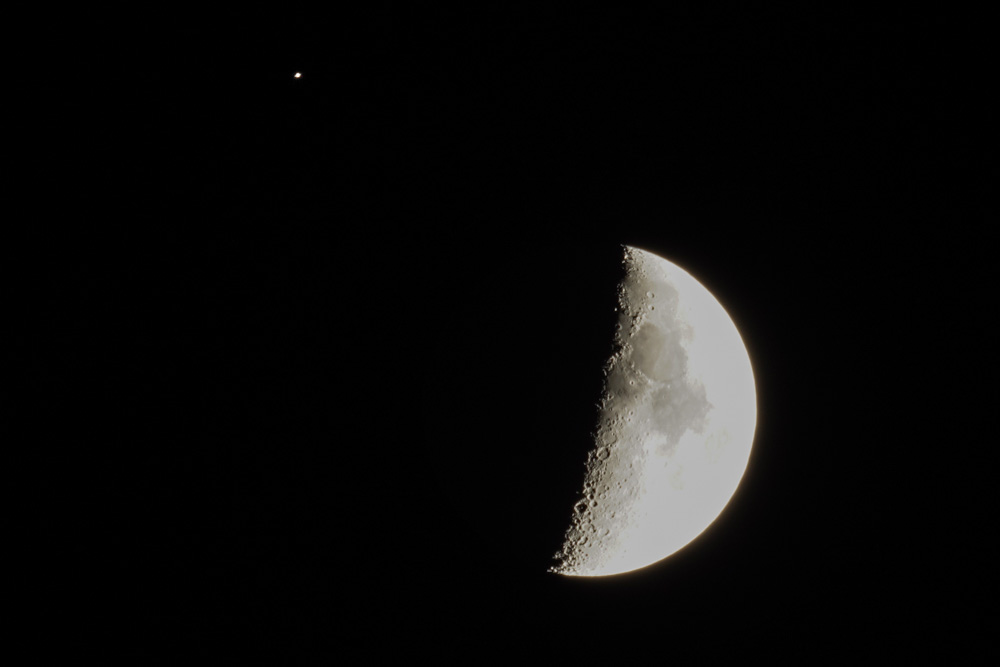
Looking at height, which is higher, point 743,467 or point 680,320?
point 680,320

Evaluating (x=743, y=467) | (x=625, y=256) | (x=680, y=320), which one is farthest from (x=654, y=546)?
(x=625, y=256)

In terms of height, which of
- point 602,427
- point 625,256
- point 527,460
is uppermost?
point 625,256

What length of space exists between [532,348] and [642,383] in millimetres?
689

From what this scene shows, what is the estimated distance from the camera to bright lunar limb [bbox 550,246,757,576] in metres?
3.08

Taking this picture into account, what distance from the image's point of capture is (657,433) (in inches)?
122

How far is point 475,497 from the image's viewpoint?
129 inches

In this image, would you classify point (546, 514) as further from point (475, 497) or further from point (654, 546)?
point (654, 546)

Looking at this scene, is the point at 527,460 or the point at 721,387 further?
the point at 721,387

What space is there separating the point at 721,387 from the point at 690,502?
75 cm

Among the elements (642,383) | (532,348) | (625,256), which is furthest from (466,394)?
(625,256)

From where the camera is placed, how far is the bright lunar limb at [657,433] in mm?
3080

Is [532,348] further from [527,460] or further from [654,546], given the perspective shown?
[654,546]

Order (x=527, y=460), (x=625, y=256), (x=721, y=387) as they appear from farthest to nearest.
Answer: (x=625, y=256), (x=721, y=387), (x=527, y=460)

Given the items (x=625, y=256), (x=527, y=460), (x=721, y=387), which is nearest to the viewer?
(x=527, y=460)
